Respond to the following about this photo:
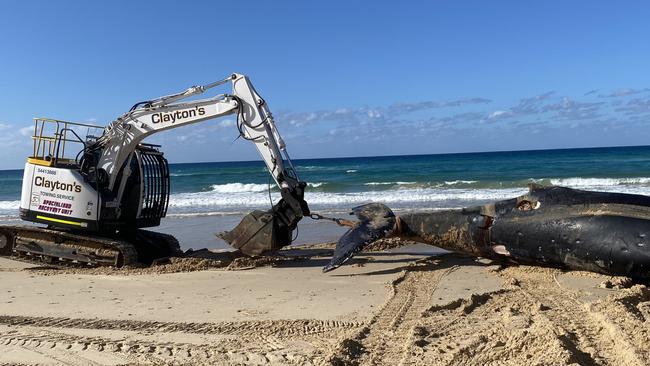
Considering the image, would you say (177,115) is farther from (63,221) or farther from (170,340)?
(170,340)

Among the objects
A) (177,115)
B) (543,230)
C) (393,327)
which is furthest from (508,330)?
(177,115)

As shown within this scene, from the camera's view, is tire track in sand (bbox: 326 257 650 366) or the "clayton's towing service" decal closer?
tire track in sand (bbox: 326 257 650 366)

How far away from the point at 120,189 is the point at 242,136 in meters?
2.44

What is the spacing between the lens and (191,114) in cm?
1013

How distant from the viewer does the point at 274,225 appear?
9.64 metres

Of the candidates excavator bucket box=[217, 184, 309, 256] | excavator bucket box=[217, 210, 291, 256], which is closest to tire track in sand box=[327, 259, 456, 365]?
excavator bucket box=[217, 184, 309, 256]

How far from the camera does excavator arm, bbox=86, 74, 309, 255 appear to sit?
381 inches

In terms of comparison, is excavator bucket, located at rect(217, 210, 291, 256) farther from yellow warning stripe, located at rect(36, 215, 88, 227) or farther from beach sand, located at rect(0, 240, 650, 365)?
yellow warning stripe, located at rect(36, 215, 88, 227)

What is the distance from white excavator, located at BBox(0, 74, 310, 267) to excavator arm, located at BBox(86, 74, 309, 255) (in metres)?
0.02

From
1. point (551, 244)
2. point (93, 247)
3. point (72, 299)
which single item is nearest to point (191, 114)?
point (93, 247)

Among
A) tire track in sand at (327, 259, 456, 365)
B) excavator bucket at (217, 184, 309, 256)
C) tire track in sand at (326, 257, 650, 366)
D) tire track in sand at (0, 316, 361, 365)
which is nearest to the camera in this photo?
tire track in sand at (326, 257, 650, 366)

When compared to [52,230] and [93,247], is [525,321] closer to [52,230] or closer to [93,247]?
[93,247]

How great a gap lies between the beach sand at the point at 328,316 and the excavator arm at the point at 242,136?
648 millimetres

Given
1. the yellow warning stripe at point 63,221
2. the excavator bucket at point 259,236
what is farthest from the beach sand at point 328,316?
the yellow warning stripe at point 63,221
